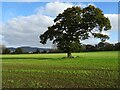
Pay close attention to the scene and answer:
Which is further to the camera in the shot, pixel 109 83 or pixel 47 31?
pixel 47 31

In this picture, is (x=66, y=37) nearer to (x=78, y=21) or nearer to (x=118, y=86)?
(x=78, y=21)

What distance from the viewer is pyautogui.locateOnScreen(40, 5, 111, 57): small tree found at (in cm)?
7206

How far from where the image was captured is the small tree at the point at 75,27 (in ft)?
236

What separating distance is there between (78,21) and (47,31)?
8.48 meters

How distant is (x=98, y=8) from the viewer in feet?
243

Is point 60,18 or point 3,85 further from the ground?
point 60,18

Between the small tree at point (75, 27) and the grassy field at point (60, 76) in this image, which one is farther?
the small tree at point (75, 27)

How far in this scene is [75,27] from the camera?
73312 mm

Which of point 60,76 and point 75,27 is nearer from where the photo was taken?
point 60,76

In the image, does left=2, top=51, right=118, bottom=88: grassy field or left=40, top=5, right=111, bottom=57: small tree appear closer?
left=2, top=51, right=118, bottom=88: grassy field

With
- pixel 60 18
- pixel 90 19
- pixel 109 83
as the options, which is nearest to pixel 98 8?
pixel 90 19

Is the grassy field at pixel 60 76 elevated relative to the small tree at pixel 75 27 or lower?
lower

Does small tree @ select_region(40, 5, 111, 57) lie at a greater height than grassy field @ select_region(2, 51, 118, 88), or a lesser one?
greater

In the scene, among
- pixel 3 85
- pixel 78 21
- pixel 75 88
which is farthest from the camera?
pixel 78 21
